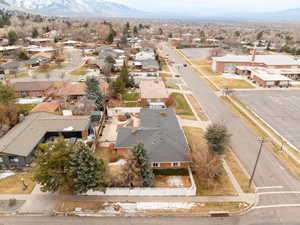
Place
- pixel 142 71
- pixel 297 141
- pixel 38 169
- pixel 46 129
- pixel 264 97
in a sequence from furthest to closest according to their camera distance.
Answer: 1. pixel 142 71
2. pixel 264 97
3. pixel 297 141
4. pixel 46 129
5. pixel 38 169

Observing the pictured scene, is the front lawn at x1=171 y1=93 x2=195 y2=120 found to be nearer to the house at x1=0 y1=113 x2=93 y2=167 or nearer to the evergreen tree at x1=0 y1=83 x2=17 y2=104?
the house at x1=0 y1=113 x2=93 y2=167

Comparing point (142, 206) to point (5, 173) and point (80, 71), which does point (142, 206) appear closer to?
point (5, 173)

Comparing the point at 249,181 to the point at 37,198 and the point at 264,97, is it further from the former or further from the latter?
the point at 264,97

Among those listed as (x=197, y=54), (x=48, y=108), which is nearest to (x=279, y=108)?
(x=48, y=108)

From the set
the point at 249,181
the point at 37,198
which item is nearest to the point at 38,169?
the point at 37,198

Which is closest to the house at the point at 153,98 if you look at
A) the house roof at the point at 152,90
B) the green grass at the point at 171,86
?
the house roof at the point at 152,90

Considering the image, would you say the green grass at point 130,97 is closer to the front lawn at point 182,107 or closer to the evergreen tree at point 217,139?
the front lawn at point 182,107

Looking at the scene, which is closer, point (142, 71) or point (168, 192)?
point (168, 192)
